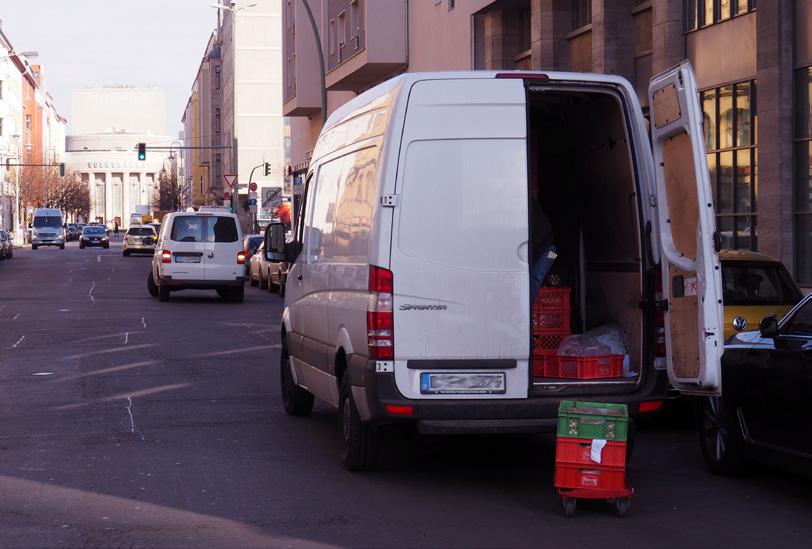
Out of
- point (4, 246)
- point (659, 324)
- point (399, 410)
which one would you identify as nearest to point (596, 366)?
point (659, 324)

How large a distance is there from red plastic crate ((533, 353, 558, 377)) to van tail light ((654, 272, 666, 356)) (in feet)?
2.41

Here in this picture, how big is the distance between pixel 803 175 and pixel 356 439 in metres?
12.4

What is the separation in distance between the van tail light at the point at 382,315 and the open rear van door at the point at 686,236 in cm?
176

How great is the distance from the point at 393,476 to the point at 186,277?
22.1 meters

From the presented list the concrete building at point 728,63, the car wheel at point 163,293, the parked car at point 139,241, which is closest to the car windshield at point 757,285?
the concrete building at point 728,63

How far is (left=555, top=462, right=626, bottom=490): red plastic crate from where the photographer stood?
8.01 meters

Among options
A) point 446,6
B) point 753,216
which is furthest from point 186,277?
point 753,216

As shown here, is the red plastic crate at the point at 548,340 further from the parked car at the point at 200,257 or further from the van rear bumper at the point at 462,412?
the parked car at the point at 200,257

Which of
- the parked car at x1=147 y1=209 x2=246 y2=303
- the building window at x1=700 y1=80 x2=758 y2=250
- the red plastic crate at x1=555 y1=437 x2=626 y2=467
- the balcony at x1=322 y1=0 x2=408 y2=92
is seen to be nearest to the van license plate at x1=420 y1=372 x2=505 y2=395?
the red plastic crate at x1=555 y1=437 x2=626 y2=467

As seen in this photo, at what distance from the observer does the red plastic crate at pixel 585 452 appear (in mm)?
8016

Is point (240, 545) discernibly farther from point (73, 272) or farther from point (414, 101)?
point (73, 272)

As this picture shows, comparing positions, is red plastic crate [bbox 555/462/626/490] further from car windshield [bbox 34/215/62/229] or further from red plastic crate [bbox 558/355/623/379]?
car windshield [bbox 34/215/62/229]

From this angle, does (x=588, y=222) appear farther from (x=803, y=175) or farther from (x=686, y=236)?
(x=803, y=175)

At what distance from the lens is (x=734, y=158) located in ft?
71.7
